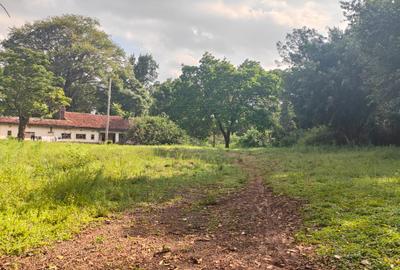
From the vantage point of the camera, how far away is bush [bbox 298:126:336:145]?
1129 inches

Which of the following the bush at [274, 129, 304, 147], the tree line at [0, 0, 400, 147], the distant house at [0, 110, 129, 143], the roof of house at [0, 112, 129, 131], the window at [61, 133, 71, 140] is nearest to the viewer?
the tree line at [0, 0, 400, 147]

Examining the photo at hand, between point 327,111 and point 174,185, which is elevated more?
point 327,111

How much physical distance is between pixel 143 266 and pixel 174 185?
6.08 metres

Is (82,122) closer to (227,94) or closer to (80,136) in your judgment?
(80,136)

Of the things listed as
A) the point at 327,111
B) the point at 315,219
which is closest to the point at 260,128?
the point at 327,111

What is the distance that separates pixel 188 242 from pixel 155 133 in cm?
3233

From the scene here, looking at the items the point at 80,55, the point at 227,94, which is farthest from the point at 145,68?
the point at 227,94

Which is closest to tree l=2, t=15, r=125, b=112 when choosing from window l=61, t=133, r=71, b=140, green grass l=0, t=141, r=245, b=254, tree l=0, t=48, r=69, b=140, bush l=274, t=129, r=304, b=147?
window l=61, t=133, r=71, b=140

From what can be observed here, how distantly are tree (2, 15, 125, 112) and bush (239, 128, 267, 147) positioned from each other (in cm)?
2268

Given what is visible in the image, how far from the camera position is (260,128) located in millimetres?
38500

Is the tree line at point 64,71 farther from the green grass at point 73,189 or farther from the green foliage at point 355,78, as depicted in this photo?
the green foliage at point 355,78

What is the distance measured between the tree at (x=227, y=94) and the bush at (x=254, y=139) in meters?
2.06

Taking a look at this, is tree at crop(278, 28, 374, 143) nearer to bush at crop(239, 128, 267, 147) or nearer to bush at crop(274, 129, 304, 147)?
bush at crop(274, 129, 304, 147)

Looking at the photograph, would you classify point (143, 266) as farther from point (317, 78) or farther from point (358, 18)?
point (317, 78)
